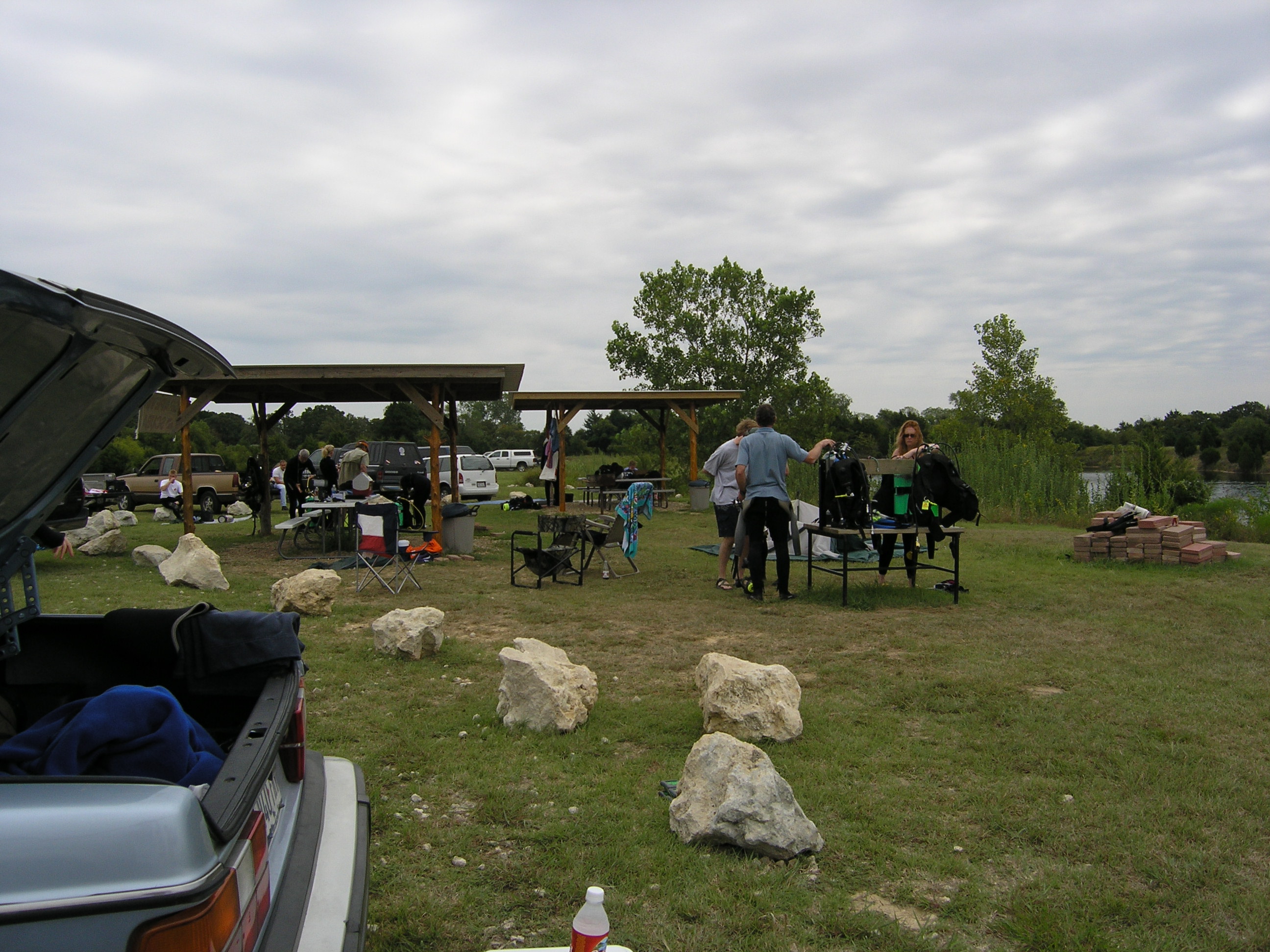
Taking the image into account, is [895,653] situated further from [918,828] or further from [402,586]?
[402,586]

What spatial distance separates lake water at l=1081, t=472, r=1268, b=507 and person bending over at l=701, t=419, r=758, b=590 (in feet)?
32.8

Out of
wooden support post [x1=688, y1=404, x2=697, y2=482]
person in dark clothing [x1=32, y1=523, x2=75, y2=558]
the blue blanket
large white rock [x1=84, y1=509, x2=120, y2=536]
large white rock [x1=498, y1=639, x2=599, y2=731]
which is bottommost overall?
large white rock [x1=498, y1=639, x2=599, y2=731]

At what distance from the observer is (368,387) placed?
44.3 ft

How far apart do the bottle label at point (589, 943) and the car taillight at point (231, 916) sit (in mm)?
652

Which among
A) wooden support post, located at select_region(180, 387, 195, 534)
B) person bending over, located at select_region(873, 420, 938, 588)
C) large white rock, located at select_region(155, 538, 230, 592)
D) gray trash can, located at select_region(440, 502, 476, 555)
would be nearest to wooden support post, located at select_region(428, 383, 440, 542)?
gray trash can, located at select_region(440, 502, 476, 555)

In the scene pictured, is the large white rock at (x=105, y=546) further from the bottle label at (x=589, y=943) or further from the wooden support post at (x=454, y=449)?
the bottle label at (x=589, y=943)

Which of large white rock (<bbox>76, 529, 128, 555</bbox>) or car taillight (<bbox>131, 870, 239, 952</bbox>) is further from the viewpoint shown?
large white rock (<bbox>76, 529, 128, 555</bbox>)

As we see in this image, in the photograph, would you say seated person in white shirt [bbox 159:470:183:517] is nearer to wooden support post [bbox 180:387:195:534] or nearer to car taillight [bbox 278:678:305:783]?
wooden support post [bbox 180:387:195:534]

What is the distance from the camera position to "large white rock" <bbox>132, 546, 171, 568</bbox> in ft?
33.4

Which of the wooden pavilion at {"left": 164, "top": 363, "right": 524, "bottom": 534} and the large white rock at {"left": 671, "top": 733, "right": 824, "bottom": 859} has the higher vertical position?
the wooden pavilion at {"left": 164, "top": 363, "right": 524, "bottom": 534}

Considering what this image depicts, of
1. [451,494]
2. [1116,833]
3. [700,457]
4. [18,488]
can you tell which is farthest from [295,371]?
[700,457]

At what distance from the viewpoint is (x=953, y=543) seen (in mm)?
7539

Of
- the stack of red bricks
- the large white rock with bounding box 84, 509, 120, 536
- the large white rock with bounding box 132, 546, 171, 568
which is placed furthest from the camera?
the large white rock with bounding box 84, 509, 120, 536

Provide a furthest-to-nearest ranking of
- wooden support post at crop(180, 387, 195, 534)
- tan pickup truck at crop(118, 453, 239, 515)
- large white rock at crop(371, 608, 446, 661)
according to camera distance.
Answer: tan pickup truck at crop(118, 453, 239, 515)
wooden support post at crop(180, 387, 195, 534)
large white rock at crop(371, 608, 446, 661)
